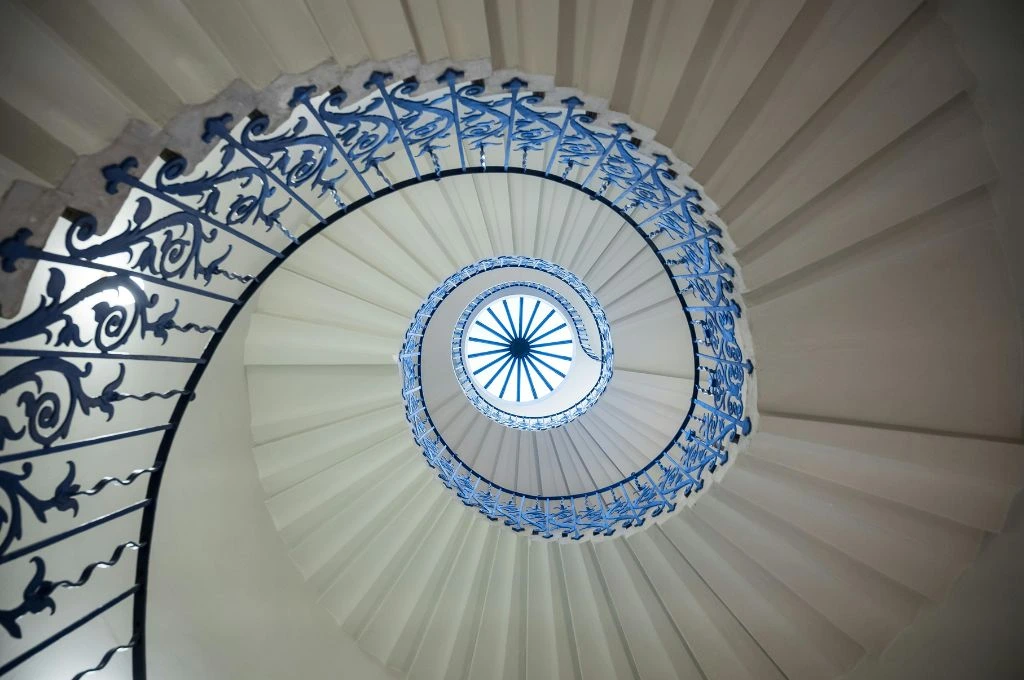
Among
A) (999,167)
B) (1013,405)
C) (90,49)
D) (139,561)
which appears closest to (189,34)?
(90,49)

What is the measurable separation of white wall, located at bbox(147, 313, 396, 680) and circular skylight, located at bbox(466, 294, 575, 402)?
815 cm

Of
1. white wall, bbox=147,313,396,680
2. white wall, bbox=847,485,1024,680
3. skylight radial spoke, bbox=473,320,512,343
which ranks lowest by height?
white wall, bbox=147,313,396,680

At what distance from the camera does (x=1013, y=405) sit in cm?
306

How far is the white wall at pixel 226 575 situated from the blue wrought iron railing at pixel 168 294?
1.27ft

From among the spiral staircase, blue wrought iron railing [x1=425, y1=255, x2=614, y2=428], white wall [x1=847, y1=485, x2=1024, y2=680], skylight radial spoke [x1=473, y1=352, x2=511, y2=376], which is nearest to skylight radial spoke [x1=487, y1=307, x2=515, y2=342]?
skylight radial spoke [x1=473, y1=352, x2=511, y2=376]

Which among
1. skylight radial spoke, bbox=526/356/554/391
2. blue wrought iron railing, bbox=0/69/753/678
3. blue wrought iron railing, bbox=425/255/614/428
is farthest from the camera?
skylight radial spoke, bbox=526/356/554/391

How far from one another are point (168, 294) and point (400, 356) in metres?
3.43

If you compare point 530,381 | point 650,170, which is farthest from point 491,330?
point 650,170

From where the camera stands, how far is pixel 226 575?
4.84m

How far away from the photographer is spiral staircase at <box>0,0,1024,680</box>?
8.27 feet

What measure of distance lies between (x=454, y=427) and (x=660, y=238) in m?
6.23

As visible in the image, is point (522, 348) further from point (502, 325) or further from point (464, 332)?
point (464, 332)

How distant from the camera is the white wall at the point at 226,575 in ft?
14.0

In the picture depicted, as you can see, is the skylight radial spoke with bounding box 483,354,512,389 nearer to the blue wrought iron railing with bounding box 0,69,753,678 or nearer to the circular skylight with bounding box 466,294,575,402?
the circular skylight with bounding box 466,294,575,402
